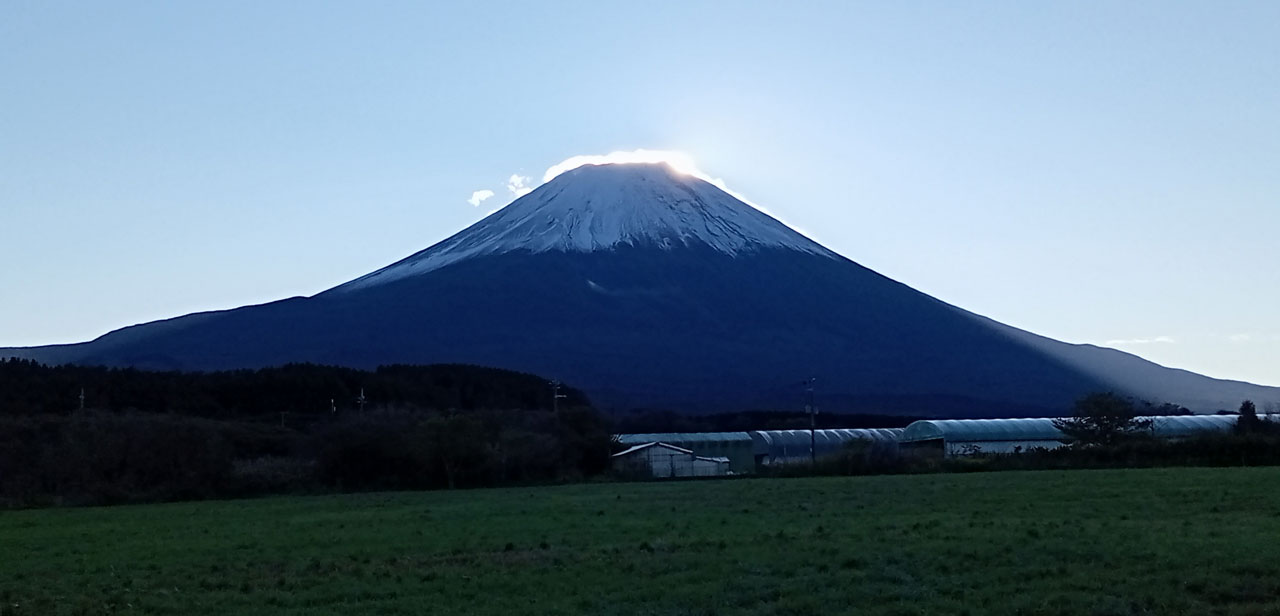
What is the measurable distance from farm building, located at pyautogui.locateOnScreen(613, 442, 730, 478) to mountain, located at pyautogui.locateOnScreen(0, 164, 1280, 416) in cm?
3363

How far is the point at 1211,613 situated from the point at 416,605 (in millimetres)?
Result: 5989

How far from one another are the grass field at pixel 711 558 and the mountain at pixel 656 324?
212 ft

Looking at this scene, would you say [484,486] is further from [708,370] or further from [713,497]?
[708,370]

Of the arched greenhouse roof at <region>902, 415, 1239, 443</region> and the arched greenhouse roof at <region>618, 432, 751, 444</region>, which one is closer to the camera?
the arched greenhouse roof at <region>902, 415, 1239, 443</region>

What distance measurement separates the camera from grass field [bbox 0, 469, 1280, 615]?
1018cm

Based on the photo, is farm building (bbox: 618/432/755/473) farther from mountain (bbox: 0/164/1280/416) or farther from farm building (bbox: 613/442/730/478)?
mountain (bbox: 0/164/1280/416)

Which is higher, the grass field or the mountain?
the mountain

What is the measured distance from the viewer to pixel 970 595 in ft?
32.8

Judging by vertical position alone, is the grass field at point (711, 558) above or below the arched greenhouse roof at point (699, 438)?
below

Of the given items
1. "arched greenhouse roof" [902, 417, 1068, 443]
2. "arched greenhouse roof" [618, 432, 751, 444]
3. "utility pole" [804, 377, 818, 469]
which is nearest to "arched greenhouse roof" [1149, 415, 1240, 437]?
"arched greenhouse roof" [902, 417, 1068, 443]

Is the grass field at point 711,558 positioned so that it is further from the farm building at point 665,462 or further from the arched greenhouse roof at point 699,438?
the arched greenhouse roof at point 699,438

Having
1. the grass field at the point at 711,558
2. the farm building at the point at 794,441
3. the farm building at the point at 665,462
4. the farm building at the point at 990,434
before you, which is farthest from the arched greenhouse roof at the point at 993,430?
the grass field at the point at 711,558

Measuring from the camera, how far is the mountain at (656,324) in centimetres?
9150

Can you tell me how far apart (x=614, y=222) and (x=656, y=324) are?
Answer: 55.0ft
